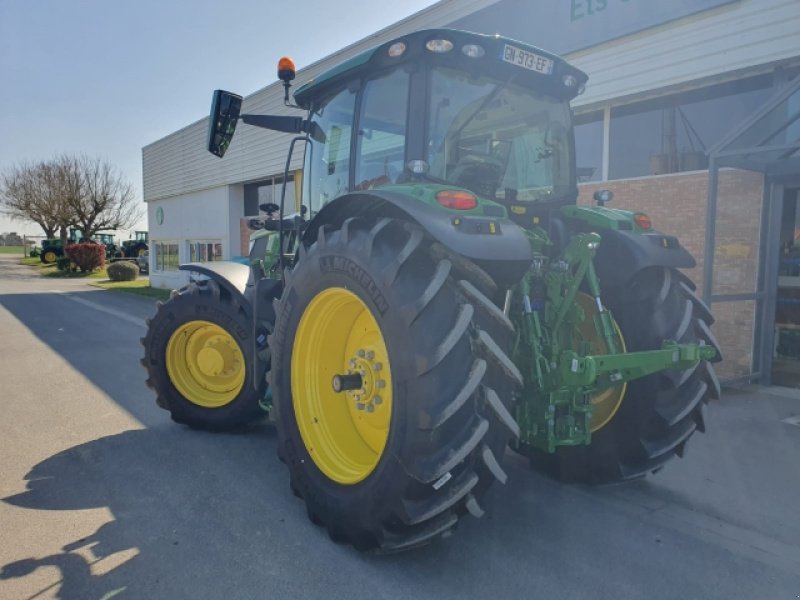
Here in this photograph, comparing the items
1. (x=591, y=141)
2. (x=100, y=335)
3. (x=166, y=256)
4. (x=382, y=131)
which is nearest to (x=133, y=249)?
(x=166, y=256)

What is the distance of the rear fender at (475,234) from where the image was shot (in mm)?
2504

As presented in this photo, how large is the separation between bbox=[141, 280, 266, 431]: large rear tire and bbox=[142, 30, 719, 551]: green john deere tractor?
13.6 inches

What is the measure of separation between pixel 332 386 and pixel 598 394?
1663 mm

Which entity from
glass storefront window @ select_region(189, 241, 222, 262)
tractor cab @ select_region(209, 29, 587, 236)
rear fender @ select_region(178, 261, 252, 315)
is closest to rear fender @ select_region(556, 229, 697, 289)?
tractor cab @ select_region(209, 29, 587, 236)

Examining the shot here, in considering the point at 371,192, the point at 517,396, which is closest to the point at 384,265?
the point at 371,192

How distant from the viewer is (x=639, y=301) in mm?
3486

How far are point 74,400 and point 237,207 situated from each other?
1242 centimetres

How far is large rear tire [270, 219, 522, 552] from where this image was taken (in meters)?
2.43

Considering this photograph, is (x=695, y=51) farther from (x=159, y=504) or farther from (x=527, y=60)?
(x=159, y=504)

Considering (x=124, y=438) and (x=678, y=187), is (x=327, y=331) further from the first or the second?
(x=678, y=187)

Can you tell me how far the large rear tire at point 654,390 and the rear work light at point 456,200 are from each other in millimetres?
1311

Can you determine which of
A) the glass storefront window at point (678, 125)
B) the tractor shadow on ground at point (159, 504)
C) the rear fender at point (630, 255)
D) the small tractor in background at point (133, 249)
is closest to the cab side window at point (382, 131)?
the rear fender at point (630, 255)

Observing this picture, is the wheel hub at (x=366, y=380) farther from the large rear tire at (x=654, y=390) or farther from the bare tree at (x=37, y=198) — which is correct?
the bare tree at (x=37, y=198)

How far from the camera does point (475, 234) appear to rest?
2.57 m
